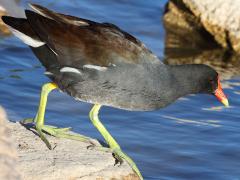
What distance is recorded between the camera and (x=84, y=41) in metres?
5.89

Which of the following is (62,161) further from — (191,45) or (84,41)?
(191,45)

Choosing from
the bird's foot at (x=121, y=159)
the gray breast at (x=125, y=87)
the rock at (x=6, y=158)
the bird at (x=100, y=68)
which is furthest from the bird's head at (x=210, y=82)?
the rock at (x=6, y=158)

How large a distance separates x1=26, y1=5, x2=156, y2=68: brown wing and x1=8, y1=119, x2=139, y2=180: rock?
1.98 feet

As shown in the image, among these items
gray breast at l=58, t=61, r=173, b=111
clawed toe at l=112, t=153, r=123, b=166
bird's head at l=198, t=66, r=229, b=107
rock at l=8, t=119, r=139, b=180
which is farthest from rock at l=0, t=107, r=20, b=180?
bird's head at l=198, t=66, r=229, b=107

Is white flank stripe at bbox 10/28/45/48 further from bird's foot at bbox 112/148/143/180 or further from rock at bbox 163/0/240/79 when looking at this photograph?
rock at bbox 163/0/240/79

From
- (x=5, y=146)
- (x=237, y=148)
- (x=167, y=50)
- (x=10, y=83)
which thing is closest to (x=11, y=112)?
(x=10, y=83)

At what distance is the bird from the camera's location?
580 cm

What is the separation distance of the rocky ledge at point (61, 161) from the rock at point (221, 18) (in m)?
4.78

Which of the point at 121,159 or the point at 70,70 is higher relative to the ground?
the point at 70,70

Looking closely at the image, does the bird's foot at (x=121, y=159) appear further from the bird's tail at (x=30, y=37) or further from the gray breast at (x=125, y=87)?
the bird's tail at (x=30, y=37)

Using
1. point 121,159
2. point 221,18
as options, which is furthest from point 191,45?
point 121,159

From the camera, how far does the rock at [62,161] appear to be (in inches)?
205

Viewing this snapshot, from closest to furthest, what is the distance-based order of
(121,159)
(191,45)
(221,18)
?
(121,159) < (221,18) < (191,45)

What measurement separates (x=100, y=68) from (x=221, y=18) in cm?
472
